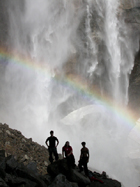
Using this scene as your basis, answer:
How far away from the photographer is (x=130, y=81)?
2542cm

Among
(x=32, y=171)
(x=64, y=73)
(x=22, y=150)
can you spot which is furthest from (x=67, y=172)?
(x=64, y=73)

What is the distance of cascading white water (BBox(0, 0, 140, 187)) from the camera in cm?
1986

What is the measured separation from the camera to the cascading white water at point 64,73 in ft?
65.2

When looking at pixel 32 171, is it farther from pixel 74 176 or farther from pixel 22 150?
pixel 22 150

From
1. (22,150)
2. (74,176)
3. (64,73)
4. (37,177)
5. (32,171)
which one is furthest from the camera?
(64,73)

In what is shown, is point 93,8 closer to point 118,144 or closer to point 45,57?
point 45,57

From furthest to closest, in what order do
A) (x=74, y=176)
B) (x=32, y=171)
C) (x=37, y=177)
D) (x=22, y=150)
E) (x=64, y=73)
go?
(x=64, y=73) < (x=22, y=150) < (x=74, y=176) < (x=32, y=171) < (x=37, y=177)

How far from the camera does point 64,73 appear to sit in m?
22.6

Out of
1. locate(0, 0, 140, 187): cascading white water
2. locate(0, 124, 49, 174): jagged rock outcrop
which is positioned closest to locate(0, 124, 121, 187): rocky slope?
locate(0, 124, 49, 174): jagged rock outcrop

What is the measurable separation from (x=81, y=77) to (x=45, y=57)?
516 centimetres

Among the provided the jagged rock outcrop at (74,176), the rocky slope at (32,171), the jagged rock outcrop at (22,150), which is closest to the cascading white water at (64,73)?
the jagged rock outcrop at (22,150)

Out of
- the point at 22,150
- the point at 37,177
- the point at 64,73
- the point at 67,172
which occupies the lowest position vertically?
the point at 37,177

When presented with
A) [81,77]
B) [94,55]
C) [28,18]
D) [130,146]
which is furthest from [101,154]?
[28,18]

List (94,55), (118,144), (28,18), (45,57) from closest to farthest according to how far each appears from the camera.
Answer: (28,18)
(45,57)
(94,55)
(118,144)
